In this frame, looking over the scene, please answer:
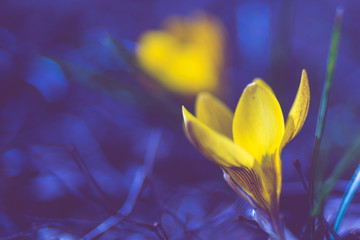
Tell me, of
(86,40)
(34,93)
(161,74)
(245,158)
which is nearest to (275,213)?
(245,158)

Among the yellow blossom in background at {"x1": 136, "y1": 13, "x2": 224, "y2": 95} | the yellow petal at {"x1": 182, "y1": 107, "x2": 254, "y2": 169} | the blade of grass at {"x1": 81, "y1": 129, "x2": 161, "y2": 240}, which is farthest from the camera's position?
the yellow blossom in background at {"x1": 136, "y1": 13, "x2": 224, "y2": 95}

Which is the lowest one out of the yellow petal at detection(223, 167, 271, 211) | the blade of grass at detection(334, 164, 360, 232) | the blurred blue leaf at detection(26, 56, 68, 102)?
the blade of grass at detection(334, 164, 360, 232)

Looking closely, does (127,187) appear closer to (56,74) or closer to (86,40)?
(56,74)

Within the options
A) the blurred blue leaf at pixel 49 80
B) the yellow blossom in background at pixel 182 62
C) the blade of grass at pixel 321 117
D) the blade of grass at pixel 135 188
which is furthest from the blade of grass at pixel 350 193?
the blurred blue leaf at pixel 49 80

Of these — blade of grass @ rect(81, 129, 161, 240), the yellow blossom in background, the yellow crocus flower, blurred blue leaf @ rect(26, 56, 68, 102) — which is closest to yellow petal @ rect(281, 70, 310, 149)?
the yellow crocus flower

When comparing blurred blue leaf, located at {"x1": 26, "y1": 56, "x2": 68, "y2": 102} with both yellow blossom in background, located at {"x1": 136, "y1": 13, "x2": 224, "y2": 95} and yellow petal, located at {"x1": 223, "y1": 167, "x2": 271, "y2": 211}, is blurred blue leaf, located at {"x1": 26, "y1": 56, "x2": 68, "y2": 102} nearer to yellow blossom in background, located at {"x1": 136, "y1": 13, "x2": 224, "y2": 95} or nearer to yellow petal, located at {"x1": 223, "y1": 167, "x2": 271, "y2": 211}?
yellow blossom in background, located at {"x1": 136, "y1": 13, "x2": 224, "y2": 95}

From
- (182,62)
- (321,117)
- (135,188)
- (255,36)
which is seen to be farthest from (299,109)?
(255,36)

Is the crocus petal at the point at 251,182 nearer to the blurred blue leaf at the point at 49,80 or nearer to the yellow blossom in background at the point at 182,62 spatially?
the yellow blossom in background at the point at 182,62

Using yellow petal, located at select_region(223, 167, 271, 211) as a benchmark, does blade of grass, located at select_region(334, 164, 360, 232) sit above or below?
below
